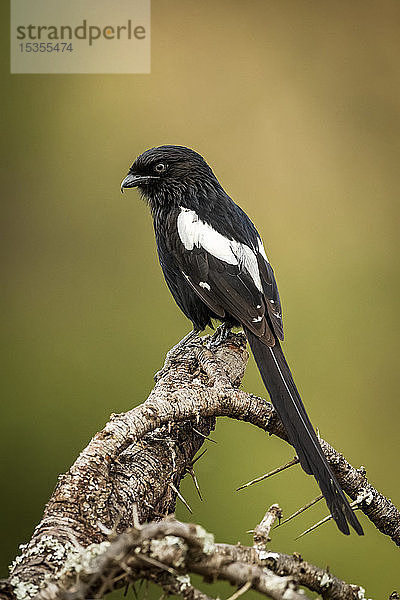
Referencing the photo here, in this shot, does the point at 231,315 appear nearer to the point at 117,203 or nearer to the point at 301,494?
the point at 301,494

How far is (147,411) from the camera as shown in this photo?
0.89 metres

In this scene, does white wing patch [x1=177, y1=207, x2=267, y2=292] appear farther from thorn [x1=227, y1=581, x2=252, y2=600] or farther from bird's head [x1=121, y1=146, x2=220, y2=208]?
thorn [x1=227, y1=581, x2=252, y2=600]

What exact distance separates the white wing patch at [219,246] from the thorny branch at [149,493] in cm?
37

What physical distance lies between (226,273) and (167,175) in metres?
0.39

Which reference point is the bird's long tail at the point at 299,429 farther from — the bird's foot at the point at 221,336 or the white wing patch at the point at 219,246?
the white wing patch at the point at 219,246

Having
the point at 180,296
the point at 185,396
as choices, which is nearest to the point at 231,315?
the point at 180,296

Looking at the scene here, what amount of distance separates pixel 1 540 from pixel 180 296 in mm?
1303

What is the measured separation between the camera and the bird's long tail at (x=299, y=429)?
2.92ft

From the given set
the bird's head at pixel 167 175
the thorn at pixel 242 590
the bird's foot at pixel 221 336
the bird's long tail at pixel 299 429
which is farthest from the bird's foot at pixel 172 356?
the thorn at pixel 242 590

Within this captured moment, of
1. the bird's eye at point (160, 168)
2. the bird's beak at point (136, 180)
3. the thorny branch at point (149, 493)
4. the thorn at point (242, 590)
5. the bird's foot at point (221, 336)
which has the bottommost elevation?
the thorn at point (242, 590)

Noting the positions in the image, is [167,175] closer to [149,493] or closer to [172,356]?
[172,356]

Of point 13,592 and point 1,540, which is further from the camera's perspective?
point 1,540

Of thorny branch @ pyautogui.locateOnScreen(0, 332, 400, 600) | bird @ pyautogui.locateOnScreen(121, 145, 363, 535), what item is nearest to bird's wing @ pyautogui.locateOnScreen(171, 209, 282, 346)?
bird @ pyautogui.locateOnScreen(121, 145, 363, 535)

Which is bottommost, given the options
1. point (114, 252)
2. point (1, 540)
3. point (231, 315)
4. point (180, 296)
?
point (1, 540)
